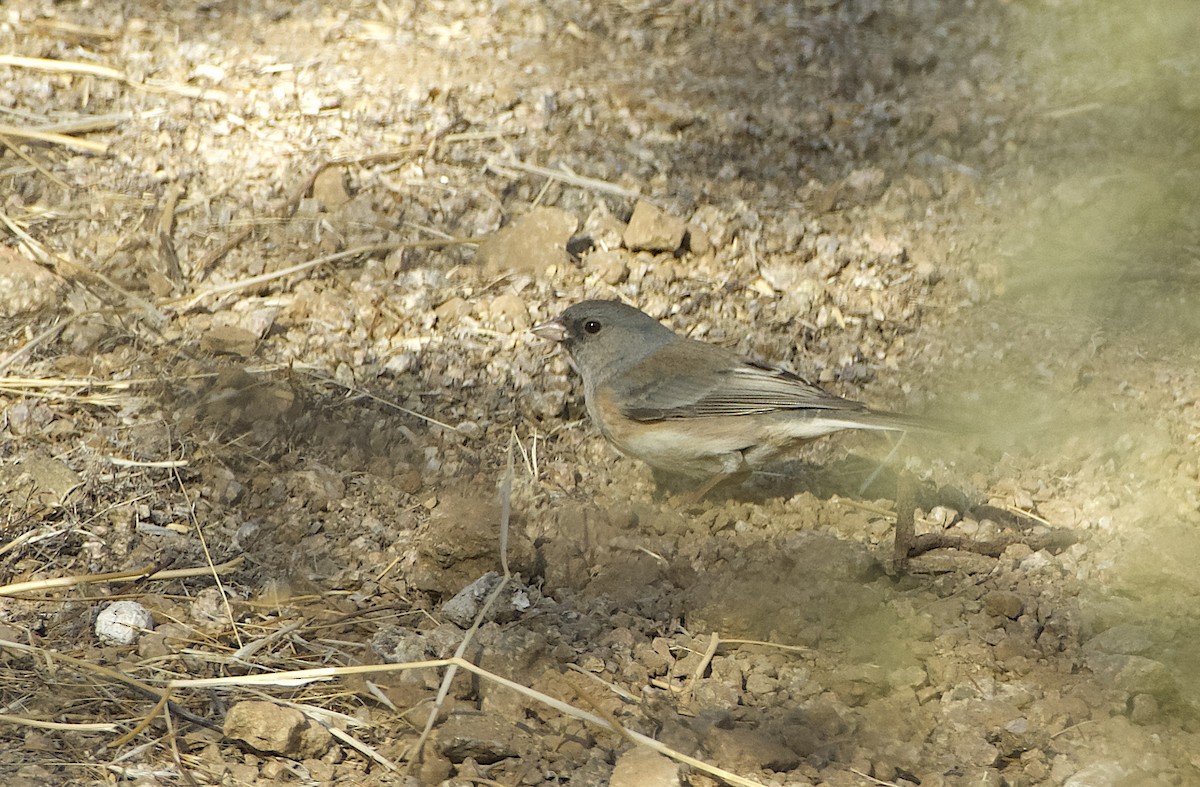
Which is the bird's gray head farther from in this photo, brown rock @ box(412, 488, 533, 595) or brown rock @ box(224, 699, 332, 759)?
brown rock @ box(224, 699, 332, 759)

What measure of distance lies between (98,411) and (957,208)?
12.7ft

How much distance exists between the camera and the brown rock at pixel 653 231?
5.53 m

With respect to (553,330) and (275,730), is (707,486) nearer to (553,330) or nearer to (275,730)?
(553,330)

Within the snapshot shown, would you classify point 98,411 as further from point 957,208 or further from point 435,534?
point 957,208

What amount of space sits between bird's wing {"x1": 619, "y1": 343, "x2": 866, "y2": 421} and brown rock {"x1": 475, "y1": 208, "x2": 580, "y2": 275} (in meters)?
0.93

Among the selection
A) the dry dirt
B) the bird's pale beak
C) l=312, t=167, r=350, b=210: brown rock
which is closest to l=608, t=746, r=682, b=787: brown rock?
the dry dirt

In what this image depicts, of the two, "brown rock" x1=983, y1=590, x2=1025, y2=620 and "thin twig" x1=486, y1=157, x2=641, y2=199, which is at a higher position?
"thin twig" x1=486, y1=157, x2=641, y2=199

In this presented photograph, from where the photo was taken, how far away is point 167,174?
5.83 metres

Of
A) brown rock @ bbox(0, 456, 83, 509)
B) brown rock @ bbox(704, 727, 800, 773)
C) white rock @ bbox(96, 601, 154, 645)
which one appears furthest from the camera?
brown rock @ bbox(0, 456, 83, 509)

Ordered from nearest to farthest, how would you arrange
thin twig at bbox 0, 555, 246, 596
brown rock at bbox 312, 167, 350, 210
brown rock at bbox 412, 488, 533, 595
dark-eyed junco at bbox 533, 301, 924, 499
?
thin twig at bbox 0, 555, 246, 596 < brown rock at bbox 412, 488, 533, 595 < dark-eyed junco at bbox 533, 301, 924, 499 < brown rock at bbox 312, 167, 350, 210

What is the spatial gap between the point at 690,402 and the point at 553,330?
2.15ft

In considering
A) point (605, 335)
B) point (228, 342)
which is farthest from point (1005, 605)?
point (228, 342)

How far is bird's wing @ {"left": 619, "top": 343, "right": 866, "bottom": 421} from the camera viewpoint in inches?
183

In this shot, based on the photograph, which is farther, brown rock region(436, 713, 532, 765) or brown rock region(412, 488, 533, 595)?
brown rock region(412, 488, 533, 595)
